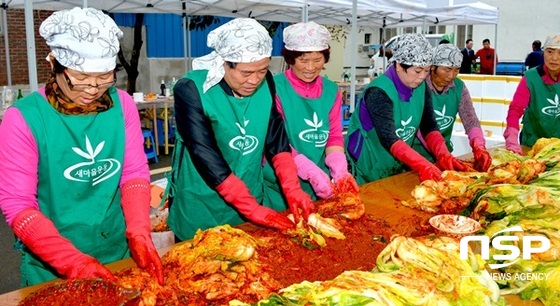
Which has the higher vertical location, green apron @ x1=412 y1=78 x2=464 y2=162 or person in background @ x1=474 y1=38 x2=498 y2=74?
person in background @ x1=474 y1=38 x2=498 y2=74

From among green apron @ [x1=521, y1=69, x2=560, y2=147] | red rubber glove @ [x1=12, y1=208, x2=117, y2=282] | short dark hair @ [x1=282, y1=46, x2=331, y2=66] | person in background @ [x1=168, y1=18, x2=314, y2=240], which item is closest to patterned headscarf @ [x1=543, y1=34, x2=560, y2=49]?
green apron @ [x1=521, y1=69, x2=560, y2=147]

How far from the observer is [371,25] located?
1337 cm

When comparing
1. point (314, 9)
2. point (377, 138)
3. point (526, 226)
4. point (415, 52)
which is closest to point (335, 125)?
point (377, 138)

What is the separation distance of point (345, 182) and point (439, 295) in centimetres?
157

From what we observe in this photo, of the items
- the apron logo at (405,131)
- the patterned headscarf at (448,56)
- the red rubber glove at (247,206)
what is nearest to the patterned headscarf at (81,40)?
the red rubber glove at (247,206)

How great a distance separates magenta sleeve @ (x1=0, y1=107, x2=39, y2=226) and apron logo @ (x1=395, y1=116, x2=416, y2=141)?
8.38 ft

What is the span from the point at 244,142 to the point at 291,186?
1.13 feet

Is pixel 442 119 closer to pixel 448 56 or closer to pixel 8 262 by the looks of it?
pixel 448 56

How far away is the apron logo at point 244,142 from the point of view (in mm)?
2850

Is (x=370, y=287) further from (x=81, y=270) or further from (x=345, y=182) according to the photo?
(x=345, y=182)

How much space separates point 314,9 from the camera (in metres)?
10.6

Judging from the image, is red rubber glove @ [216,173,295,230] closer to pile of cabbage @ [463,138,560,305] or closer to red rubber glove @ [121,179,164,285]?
red rubber glove @ [121,179,164,285]

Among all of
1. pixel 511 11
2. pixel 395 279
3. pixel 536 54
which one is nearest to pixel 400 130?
pixel 395 279

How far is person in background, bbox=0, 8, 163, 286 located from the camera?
204 centimetres
